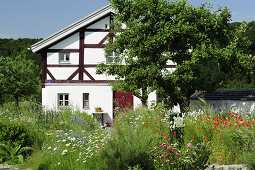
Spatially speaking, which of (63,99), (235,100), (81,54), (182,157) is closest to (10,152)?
(182,157)

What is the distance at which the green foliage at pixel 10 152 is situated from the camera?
7764 mm

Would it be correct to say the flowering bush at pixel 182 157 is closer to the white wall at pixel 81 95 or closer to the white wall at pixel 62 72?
the white wall at pixel 81 95

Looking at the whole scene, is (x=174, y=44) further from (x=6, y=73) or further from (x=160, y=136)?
(x=6, y=73)

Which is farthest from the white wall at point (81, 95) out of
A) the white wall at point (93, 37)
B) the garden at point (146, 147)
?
the garden at point (146, 147)

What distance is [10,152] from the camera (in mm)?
7898

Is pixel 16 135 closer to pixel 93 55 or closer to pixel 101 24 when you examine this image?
pixel 93 55

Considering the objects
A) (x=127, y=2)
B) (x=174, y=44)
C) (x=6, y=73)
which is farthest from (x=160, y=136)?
(x=6, y=73)

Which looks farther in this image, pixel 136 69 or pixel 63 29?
pixel 63 29

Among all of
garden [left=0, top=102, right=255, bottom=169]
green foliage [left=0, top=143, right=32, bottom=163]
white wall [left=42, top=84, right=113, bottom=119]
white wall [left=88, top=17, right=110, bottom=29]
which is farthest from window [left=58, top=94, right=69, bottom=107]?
green foliage [left=0, top=143, right=32, bottom=163]

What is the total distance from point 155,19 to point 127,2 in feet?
4.44

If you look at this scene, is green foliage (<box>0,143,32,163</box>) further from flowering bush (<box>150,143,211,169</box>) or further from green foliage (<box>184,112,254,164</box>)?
green foliage (<box>184,112,254,164</box>)

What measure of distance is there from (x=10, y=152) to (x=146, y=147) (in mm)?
4253

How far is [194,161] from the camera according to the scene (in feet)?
17.2

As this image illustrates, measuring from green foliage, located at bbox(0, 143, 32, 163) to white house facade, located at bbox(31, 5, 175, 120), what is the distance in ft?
33.7
